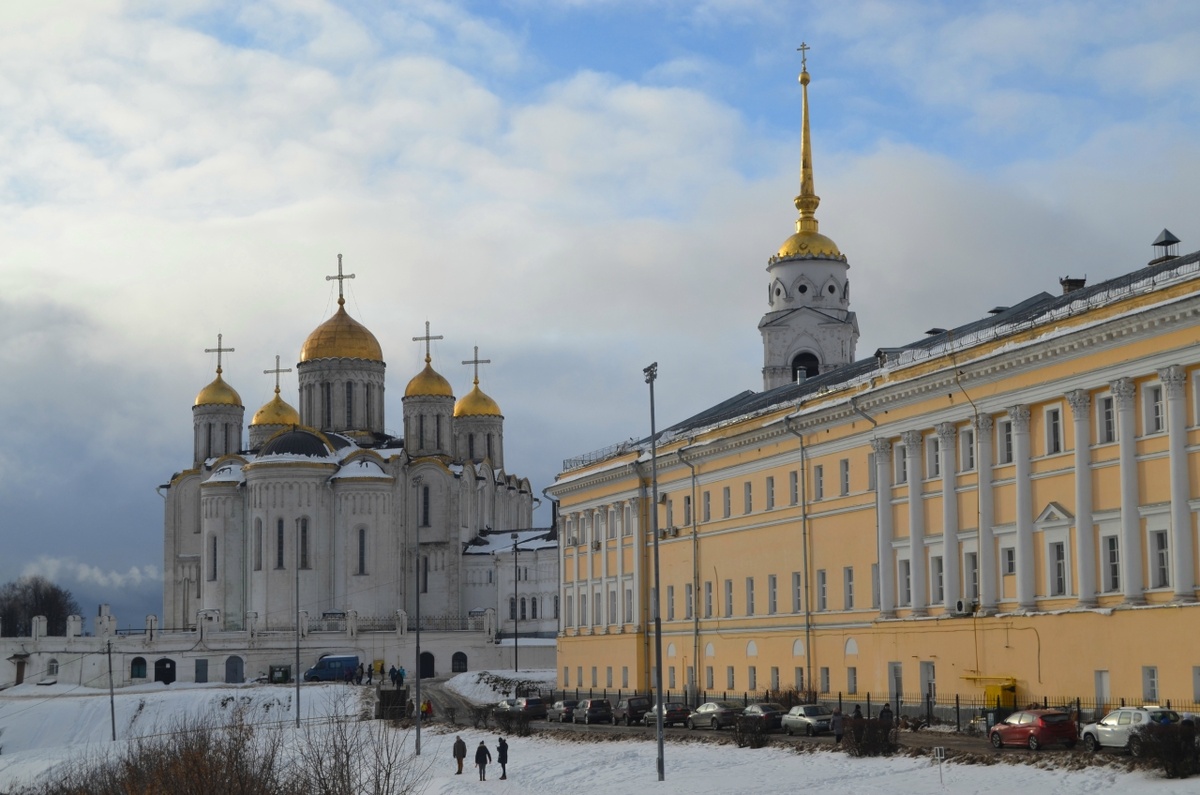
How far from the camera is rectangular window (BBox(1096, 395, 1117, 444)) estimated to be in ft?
141

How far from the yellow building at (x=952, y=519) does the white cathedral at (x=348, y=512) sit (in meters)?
37.7

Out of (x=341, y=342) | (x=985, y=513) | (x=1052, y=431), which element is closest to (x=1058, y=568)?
(x=985, y=513)

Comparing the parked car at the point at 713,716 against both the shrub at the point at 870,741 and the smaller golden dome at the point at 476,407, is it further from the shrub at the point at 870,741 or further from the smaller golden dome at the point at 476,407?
the smaller golden dome at the point at 476,407

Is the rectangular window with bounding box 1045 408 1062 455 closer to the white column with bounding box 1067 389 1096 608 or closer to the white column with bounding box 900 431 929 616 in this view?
the white column with bounding box 1067 389 1096 608

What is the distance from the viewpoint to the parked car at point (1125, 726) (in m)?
34.5

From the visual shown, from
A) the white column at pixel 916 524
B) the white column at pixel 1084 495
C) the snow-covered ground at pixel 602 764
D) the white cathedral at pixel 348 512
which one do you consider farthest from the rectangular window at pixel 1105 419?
the white cathedral at pixel 348 512

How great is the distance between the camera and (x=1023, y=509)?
45.9 meters

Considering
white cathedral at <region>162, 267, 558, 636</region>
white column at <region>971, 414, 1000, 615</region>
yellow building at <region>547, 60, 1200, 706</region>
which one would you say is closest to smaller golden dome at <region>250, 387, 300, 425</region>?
white cathedral at <region>162, 267, 558, 636</region>

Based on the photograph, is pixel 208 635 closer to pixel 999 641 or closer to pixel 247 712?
pixel 247 712

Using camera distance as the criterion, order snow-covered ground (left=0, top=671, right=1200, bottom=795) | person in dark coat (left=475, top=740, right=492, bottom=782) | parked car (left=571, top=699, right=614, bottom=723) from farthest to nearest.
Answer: parked car (left=571, top=699, right=614, bottom=723)
person in dark coat (left=475, top=740, right=492, bottom=782)
snow-covered ground (left=0, top=671, right=1200, bottom=795)

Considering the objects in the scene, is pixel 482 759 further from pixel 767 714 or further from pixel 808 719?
pixel 808 719

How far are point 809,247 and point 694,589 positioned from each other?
28.7m

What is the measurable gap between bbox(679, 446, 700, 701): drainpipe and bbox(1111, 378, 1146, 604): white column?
24938 millimetres

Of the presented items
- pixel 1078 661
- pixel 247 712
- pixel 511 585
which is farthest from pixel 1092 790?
pixel 511 585
